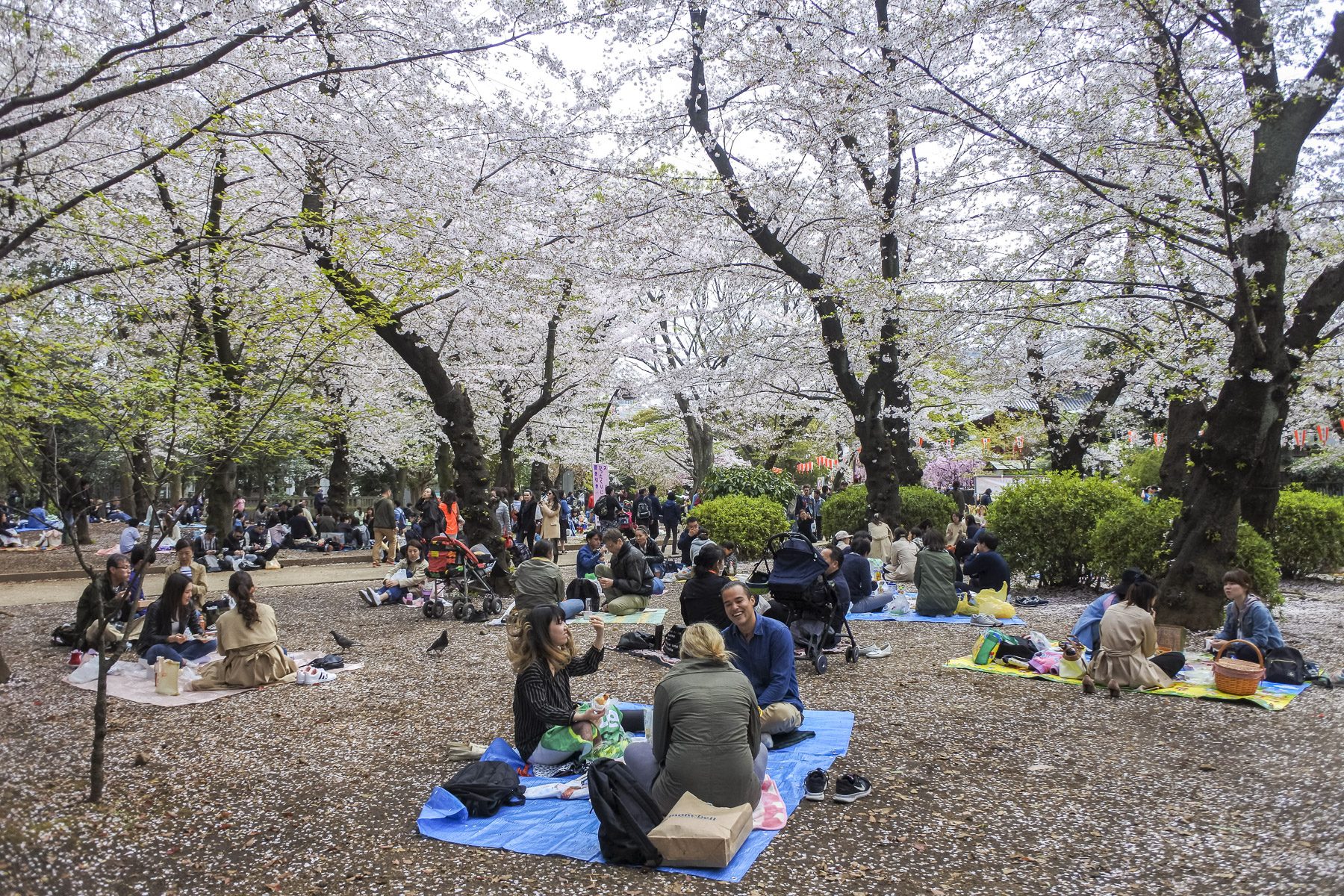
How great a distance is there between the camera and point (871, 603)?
10469 millimetres

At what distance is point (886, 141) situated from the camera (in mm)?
11836

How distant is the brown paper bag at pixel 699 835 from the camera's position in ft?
11.8

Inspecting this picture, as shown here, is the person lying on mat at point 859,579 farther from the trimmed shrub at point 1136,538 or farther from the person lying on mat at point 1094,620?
the person lying on mat at point 1094,620

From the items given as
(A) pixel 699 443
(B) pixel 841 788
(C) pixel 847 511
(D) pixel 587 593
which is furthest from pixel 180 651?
(A) pixel 699 443

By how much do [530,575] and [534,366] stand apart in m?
15.2

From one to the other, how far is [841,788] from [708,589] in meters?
2.75

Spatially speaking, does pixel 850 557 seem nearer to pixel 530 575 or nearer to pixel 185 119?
pixel 530 575

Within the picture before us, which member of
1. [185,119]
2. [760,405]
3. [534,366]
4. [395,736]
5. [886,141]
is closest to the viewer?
[395,736]

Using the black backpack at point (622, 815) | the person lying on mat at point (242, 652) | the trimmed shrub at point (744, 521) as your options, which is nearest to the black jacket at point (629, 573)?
the person lying on mat at point (242, 652)

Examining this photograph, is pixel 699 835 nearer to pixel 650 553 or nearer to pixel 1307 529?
pixel 650 553

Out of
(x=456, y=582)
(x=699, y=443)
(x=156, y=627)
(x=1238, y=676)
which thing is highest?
(x=699, y=443)

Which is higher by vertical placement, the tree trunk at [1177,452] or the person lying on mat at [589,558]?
the tree trunk at [1177,452]

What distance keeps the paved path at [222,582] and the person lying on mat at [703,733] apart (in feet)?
30.5

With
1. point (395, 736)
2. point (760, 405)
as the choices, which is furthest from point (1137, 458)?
point (395, 736)
